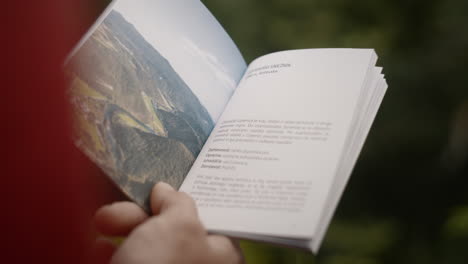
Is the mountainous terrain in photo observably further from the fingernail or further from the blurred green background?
the blurred green background

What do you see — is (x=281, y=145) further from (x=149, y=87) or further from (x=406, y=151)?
(x=406, y=151)

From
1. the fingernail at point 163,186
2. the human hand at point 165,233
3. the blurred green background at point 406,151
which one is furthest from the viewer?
the blurred green background at point 406,151

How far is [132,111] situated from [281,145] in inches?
8.9

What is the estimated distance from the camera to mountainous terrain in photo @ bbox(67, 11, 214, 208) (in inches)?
26.1

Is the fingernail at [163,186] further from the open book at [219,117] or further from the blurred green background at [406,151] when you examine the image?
the blurred green background at [406,151]

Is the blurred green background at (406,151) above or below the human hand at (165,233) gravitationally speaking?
above

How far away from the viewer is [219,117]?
0.88m

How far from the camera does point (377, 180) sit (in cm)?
164

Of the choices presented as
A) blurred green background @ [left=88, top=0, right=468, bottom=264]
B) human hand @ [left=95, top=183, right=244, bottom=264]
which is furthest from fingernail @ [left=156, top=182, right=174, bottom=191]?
blurred green background @ [left=88, top=0, right=468, bottom=264]

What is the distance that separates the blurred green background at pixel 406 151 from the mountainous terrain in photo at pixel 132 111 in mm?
807

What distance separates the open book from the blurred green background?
0.78 meters

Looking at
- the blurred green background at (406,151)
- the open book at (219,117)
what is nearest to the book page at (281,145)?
the open book at (219,117)

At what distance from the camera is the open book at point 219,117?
671mm

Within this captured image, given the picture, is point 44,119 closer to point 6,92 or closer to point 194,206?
point 6,92
